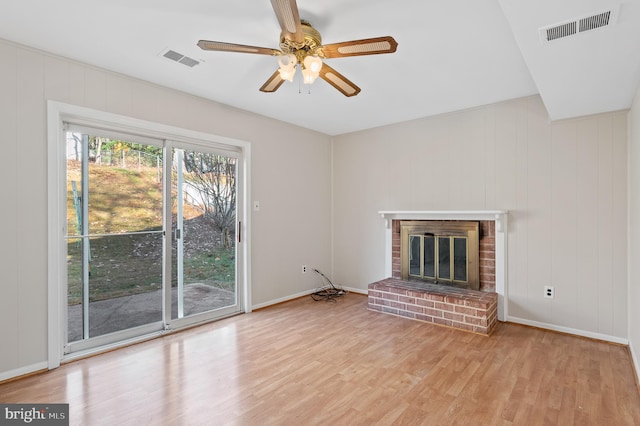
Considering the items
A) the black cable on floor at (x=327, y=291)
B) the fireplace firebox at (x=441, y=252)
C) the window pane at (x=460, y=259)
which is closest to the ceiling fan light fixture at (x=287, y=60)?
the fireplace firebox at (x=441, y=252)

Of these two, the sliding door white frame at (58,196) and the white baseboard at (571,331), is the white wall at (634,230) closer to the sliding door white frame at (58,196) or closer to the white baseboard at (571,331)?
the white baseboard at (571,331)

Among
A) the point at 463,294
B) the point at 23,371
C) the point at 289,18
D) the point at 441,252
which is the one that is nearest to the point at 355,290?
the point at 441,252

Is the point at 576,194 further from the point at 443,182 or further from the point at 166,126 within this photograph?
the point at 166,126

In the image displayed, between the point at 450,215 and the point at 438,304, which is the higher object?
the point at 450,215

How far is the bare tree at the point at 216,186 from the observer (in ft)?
→ 12.0

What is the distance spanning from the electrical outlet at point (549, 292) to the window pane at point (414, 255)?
139cm

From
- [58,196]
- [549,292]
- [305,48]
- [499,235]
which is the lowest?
[549,292]

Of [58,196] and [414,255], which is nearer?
[58,196]

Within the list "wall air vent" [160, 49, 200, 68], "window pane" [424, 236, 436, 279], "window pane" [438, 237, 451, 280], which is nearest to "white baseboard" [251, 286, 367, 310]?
"window pane" [424, 236, 436, 279]

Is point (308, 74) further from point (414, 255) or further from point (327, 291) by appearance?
point (327, 291)

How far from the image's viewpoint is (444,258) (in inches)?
159

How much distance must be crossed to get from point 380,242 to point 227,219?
221cm

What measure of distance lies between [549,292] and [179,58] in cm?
427

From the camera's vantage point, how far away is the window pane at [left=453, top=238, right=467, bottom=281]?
3.88m
